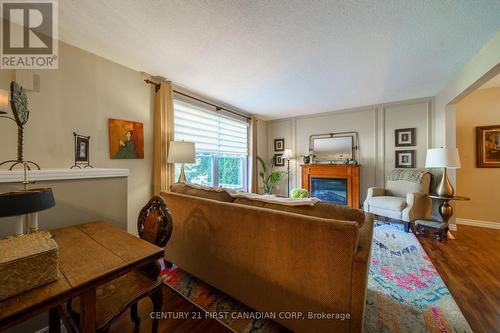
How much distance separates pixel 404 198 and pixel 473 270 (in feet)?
5.05

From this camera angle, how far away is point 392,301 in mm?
1586

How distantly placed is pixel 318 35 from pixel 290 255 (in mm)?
2035

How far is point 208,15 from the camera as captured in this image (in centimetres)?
165

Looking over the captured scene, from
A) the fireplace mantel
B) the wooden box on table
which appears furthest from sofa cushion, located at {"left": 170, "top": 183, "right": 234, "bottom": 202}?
the fireplace mantel

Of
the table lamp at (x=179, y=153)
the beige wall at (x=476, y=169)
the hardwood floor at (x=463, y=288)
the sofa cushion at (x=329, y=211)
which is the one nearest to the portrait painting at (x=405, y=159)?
the beige wall at (x=476, y=169)

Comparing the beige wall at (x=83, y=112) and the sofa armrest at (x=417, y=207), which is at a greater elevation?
the beige wall at (x=83, y=112)

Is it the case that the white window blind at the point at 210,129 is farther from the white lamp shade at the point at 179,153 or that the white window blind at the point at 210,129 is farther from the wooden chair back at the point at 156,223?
the wooden chair back at the point at 156,223

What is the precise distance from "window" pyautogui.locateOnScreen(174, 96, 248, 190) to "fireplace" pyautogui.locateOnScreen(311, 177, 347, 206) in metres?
1.75

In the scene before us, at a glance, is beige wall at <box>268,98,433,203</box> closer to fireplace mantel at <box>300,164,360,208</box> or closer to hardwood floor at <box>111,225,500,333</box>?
fireplace mantel at <box>300,164,360,208</box>

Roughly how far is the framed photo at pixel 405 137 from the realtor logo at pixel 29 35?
5283mm

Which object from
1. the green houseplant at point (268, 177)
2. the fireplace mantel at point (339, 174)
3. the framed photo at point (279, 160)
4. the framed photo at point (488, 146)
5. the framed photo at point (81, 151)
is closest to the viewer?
the framed photo at point (81, 151)

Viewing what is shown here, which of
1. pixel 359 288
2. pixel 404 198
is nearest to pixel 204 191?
pixel 359 288

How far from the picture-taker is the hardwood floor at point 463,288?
4.50 ft

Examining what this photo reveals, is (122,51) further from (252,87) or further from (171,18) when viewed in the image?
(252,87)
